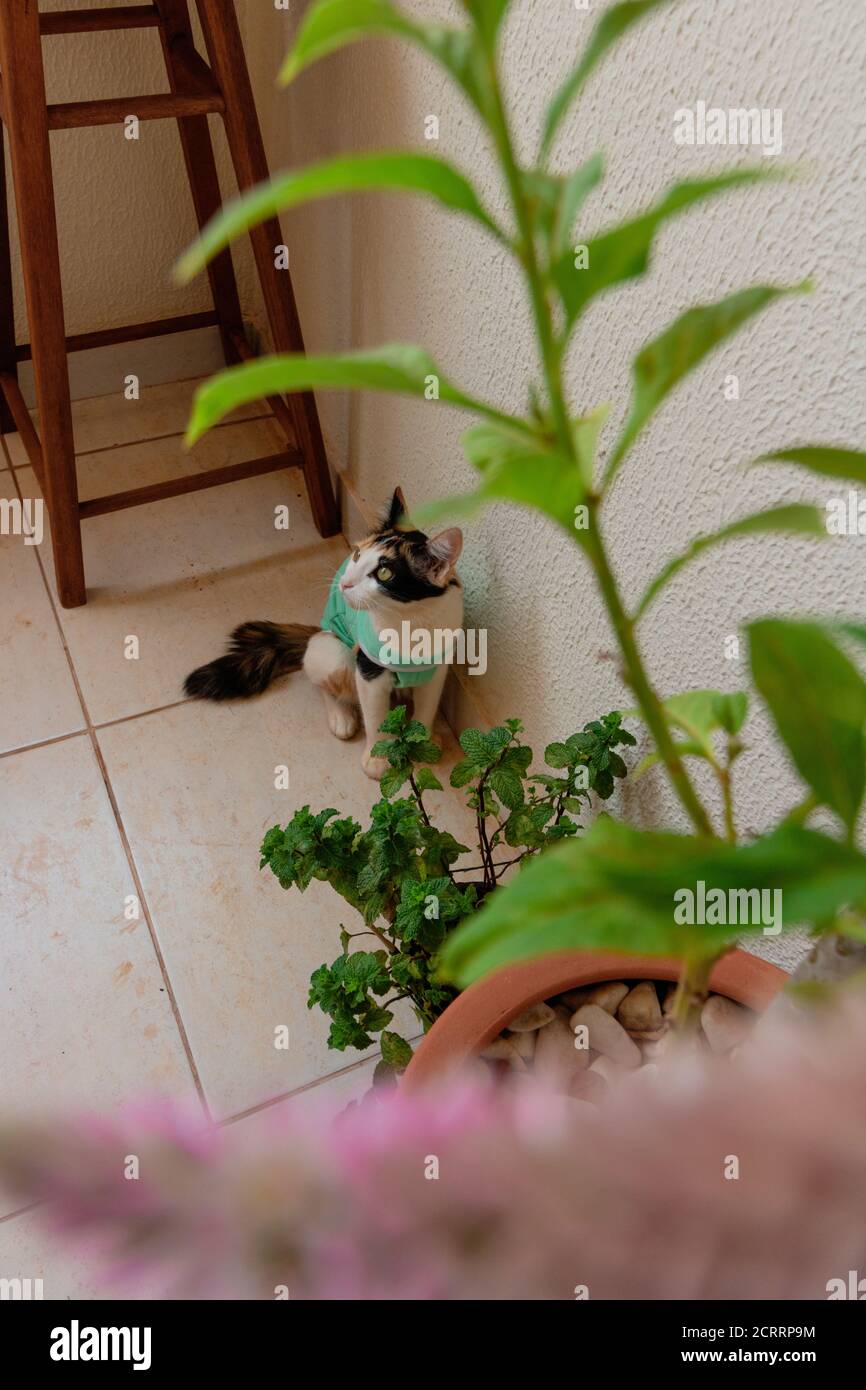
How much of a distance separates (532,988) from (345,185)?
0.68 meters

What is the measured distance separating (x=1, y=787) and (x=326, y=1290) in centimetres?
145

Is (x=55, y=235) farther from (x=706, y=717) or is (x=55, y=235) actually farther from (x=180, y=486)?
(x=706, y=717)

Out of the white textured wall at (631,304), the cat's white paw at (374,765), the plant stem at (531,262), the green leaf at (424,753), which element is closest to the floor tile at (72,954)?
the cat's white paw at (374,765)

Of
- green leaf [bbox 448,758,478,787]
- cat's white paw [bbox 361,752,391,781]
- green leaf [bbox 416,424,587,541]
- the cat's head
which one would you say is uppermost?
the cat's head

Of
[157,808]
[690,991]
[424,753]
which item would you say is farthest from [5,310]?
[690,991]

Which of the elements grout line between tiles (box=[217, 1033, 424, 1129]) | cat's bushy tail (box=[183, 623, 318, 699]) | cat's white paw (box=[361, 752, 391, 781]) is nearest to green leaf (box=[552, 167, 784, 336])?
grout line between tiles (box=[217, 1033, 424, 1129])

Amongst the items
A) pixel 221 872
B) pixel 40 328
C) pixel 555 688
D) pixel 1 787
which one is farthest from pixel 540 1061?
pixel 40 328

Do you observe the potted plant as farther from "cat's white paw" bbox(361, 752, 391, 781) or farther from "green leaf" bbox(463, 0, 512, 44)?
"cat's white paw" bbox(361, 752, 391, 781)

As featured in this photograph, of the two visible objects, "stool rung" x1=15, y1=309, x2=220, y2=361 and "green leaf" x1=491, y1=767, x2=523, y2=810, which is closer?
"green leaf" x1=491, y1=767, x2=523, y2=810

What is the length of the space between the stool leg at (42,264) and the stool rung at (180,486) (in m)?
0.04

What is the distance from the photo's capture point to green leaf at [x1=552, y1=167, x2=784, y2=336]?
29cm

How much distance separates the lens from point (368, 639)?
128 centimetres
